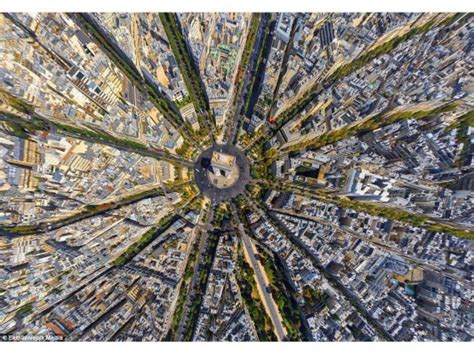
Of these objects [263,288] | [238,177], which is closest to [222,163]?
[238,177]

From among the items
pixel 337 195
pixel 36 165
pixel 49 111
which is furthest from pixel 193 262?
pixel 49 111

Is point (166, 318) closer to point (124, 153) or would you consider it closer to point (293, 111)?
point (124, 153)

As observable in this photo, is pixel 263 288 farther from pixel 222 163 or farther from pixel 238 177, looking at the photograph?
pixel 222 163

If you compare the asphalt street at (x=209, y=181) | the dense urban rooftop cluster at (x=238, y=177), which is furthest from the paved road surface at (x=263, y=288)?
the asphalt street at (x=209, y=181)

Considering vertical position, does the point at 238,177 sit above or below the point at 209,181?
above

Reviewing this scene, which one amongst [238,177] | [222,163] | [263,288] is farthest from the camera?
[238,177]

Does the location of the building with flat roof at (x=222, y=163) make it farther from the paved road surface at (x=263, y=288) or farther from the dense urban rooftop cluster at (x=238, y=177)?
the paved road surface at (x=263, y=288)

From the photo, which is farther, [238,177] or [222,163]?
[238,177]

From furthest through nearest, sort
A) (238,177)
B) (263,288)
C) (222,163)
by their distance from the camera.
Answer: (238,177)
(222,163)
(263,288)
